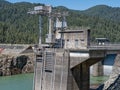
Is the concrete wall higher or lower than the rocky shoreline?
higher

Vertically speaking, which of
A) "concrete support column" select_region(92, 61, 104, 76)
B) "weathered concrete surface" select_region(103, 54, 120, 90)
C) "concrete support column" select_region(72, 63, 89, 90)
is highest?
"concrete support column" select_region(72, 63, 89, 90)

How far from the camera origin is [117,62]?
5250 cm

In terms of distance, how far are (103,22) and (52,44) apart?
15062 centimetres

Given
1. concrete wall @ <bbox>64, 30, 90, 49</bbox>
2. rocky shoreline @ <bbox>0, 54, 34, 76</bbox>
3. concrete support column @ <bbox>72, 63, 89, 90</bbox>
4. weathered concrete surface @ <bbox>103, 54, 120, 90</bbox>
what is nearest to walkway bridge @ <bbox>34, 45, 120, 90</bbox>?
concrete support column @ <bbox>72, 63, 89, 90</bbox>

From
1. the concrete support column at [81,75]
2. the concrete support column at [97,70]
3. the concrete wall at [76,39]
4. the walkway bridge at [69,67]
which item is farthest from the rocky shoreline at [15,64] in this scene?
the concrete support column at [81,75]

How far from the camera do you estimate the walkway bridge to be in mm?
29688

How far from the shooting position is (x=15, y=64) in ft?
227

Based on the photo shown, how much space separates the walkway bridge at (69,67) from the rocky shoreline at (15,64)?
116ft

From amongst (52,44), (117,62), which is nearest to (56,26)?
(52,44)

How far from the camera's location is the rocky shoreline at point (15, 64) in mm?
67394

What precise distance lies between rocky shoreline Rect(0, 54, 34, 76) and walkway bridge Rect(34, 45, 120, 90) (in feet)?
116

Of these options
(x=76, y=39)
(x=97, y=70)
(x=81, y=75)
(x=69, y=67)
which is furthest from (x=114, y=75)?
(x=97, y=70)

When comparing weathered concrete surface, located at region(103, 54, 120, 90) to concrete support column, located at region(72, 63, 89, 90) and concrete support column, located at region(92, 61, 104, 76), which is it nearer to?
concrete support column, located at region(72, 63, 89, 90)

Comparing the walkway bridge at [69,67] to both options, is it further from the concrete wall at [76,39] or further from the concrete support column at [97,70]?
the concrete support column at [97,70]
